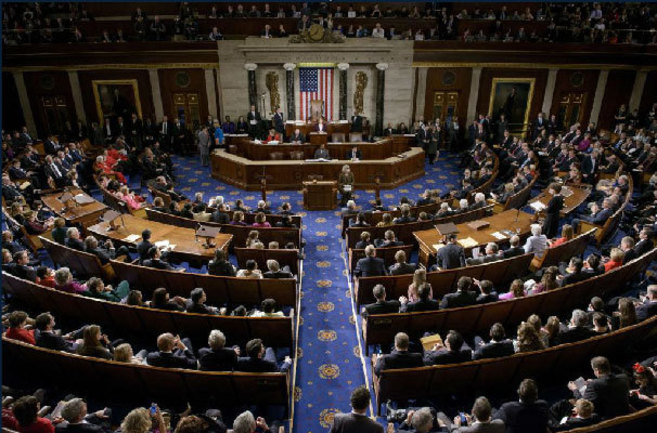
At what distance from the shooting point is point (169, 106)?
1675 cm

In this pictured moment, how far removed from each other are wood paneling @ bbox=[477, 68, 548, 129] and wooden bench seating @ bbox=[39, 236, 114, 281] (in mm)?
14500

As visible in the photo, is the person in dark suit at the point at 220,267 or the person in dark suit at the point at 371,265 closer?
the person in dark suit at the point at 220,267

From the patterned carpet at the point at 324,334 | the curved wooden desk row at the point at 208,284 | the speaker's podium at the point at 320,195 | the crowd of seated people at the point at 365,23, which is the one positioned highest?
the crowd of seated people at the point at 365,23

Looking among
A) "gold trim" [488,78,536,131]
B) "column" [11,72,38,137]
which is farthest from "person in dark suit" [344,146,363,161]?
"column" [11,72,38,137]

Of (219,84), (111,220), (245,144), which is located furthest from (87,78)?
(111,220)

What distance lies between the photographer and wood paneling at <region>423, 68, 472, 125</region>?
16859 millimetres

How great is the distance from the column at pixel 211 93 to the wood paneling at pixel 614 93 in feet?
47.8

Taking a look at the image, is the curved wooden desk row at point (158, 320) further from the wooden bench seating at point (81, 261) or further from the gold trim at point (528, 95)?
the gold trim at point (528, 95)

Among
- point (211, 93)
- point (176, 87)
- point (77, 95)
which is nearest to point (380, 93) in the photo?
point (211, 93)

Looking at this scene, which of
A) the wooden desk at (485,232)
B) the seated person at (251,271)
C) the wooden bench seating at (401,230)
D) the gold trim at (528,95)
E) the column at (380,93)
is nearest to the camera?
the seated person at (251,271)

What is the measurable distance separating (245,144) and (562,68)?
1183 cm

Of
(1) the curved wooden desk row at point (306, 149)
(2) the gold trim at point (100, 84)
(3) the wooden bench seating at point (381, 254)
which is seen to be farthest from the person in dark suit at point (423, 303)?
(2) the gold trim at point (100, 84)

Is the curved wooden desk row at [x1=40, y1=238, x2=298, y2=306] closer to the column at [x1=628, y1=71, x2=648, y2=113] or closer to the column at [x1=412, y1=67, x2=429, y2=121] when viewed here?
the column at [x1=412, y1=67, x2=429, y2=121]

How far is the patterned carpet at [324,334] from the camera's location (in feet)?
17.6
